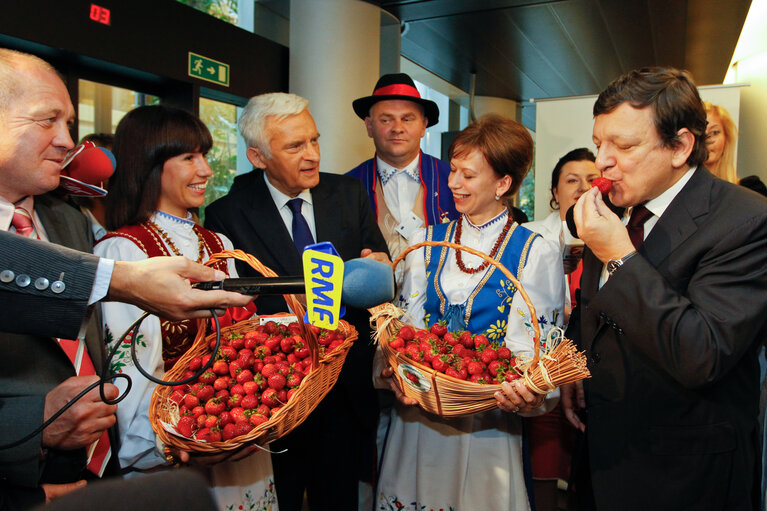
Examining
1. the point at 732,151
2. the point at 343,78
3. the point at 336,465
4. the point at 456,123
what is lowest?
the point at 336,465

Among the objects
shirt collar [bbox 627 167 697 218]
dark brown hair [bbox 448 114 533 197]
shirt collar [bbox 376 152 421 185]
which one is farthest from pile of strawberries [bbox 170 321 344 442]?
shirt collar [bbox 376 152 421 185]

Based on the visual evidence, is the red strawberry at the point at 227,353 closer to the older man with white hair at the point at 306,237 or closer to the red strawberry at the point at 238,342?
the red strawberry at the point at 238,342

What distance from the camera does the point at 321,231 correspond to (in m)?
2.38

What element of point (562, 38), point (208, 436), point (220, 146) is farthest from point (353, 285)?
point (562, 38)

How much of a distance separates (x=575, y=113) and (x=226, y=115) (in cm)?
294

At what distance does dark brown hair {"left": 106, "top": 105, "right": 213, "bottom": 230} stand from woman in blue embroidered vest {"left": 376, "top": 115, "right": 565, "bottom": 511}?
95cm

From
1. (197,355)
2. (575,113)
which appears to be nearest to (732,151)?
(575,113)

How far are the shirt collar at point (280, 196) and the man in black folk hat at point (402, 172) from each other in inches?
24.7

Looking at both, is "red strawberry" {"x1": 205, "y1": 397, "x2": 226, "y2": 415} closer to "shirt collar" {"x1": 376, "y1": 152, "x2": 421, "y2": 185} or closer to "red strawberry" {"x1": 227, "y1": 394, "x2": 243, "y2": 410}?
"red strawberry" {"x1": 227, "y1": 394, "x2": 243, "y2": 410}

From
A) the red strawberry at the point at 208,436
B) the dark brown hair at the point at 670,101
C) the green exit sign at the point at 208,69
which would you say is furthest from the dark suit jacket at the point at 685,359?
the green exit sign at the point at 208,69

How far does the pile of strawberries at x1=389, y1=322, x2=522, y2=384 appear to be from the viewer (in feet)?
5.39

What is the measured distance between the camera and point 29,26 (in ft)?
10.2

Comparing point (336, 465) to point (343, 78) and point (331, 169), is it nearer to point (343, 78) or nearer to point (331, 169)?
point (331, 169)

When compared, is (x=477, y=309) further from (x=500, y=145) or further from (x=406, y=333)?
(x=500, y=145)
